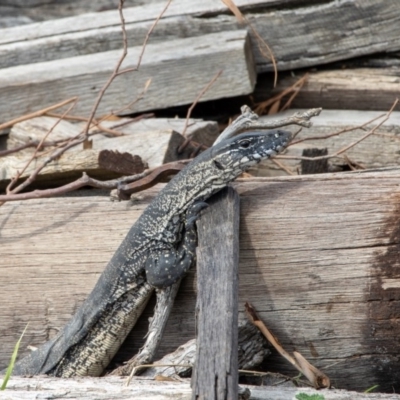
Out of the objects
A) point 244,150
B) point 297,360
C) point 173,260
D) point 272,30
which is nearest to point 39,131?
point 272,30

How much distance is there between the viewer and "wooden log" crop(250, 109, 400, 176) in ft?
17.3

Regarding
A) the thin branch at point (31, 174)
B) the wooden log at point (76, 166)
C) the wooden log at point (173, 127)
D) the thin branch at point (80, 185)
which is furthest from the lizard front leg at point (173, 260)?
the wooden log at point (173, 127)

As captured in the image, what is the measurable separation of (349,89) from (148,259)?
208 centimetres

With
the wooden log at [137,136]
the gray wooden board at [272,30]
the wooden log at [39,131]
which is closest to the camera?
the wooden log at [137,136]

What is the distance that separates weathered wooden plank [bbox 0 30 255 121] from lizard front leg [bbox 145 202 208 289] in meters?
1.54

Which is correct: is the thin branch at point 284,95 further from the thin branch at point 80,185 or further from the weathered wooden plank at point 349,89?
the thin branch at point 80,185

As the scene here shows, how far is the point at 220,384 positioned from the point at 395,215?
1196 mm

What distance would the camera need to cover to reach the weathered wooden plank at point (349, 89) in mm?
5555

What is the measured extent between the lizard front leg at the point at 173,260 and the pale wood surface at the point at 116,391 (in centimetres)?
54

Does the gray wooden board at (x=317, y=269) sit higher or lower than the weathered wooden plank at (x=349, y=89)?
lower

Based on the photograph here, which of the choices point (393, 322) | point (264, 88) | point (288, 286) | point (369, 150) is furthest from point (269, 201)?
point (264, 88)

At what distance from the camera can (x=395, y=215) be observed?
3.89m

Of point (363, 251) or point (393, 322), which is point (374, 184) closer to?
point (363, 251)

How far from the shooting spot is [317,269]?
3.99 m
